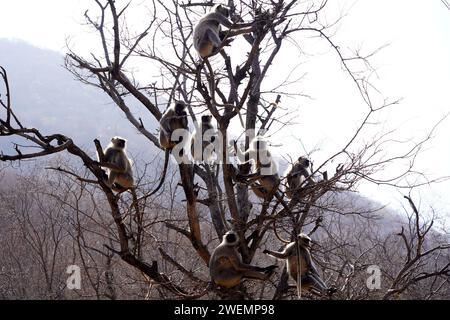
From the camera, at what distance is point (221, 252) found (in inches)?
232

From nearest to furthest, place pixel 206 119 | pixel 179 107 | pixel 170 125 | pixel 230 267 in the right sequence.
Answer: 1. pixel 230 267
2. pixel 170 125
3. pixel 179 107
4. pixel 206 119

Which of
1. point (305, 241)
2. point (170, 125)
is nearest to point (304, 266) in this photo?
point (305, 241)

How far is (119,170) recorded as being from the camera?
6785mm

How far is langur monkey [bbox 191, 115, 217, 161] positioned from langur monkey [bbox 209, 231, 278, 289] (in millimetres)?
1473

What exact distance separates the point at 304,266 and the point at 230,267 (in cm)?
112

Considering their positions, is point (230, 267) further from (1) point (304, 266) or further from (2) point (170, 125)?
(2) point (170, 125)

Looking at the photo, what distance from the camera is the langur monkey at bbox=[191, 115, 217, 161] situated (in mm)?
7118

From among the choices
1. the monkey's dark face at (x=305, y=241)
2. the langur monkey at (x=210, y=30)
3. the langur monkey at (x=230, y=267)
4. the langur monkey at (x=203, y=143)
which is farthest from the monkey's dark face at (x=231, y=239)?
the langur monkey at (x=210, y=30)

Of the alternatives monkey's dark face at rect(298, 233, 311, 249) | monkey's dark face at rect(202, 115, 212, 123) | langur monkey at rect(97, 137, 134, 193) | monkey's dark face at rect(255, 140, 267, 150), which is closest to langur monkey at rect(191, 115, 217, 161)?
monkey's dark face at rect(202, 115, 212, 123)

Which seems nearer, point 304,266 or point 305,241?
point 304,266

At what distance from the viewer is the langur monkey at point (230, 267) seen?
5.80 meters

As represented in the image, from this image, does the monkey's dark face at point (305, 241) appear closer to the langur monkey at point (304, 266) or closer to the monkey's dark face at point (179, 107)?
the langur monkey at point (304, 266)

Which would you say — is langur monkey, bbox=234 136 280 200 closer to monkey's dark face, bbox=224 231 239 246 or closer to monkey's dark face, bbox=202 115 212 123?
monkey's dark face, bbox=202 115 212 123

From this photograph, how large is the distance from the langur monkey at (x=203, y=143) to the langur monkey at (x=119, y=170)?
0.88m
